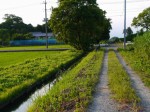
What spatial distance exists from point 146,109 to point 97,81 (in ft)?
18.1

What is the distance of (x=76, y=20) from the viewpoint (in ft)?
148

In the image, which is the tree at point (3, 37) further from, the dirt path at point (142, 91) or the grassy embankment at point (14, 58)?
the dirt path at point (142, 91)

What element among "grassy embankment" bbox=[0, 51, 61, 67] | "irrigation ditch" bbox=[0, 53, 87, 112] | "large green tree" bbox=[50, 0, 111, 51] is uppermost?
"large green tree" bbox=[50, 0, 111, 51]

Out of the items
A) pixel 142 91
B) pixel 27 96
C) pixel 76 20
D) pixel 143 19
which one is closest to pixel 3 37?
pixel 143 19

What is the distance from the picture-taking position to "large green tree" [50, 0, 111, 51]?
44625 millimetres

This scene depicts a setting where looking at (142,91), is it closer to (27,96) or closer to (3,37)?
(27,96)

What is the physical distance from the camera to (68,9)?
45312mm

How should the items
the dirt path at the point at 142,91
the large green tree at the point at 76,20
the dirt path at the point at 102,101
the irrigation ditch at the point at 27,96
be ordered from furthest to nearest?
the large green tree at the point at 76,20 < the irrigation ditch at the point at 27,96 < the dirt path at the point at 142,91 < the dirt path at the point at 102,101

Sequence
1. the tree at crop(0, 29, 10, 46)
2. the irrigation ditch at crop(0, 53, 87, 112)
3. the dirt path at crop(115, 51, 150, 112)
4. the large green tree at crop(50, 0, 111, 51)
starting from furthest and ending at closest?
the tree at crop(0, 29, 10, 46), the large green tree at crop(50, 0, 111, 51), the irrigation ditch at crop(0, 53, 87, 112), the dirt path at crop(115, 51, 150, 112)

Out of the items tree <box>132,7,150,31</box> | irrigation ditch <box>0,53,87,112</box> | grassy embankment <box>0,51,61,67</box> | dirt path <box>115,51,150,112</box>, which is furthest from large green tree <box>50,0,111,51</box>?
tree <box>132,7,150,31</box>

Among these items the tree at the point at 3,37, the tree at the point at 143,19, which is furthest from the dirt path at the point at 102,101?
the tree at the point at 3,37

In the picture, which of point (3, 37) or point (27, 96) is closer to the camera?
point (27, 96)

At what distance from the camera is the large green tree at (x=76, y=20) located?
44625 millimetres

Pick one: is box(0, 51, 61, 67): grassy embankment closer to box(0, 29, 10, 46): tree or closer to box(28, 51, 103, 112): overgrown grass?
box(28, 51, 103, 112): overgrown grass
